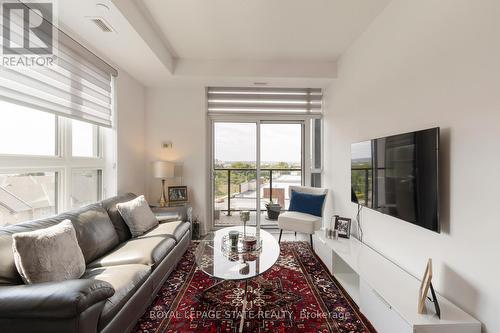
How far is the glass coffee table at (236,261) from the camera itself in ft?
5.81

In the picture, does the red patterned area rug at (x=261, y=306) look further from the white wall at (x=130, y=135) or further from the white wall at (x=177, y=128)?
the white wall at (x=177, y=128)

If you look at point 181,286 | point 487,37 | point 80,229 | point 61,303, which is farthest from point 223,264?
point 487,37

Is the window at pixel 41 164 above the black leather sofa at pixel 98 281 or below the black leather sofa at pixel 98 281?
above

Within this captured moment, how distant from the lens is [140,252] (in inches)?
80.6

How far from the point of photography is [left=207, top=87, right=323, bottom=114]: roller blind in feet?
13.4

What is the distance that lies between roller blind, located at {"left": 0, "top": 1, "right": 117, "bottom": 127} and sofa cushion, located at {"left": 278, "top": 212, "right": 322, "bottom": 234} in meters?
2.73

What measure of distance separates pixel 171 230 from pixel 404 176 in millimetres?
2420

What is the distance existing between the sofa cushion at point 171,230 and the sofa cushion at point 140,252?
11cm

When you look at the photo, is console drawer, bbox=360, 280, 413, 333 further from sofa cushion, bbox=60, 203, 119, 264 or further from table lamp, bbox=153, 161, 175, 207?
table lamp, bbox=153, 161, 175, 207

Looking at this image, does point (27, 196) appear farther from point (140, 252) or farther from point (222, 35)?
point (222, 35)

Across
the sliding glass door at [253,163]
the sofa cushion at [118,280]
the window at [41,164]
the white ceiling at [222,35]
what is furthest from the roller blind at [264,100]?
the sofa cushion at [118,280]

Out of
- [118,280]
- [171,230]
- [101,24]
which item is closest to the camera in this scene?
[118,280]

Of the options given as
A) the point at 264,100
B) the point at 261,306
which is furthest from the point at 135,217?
the point at 264,100

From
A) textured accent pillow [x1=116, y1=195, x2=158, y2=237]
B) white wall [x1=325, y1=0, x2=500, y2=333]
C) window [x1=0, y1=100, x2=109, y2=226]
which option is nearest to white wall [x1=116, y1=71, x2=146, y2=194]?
window [x1=0, y1=100, x2=109, y2=226]
